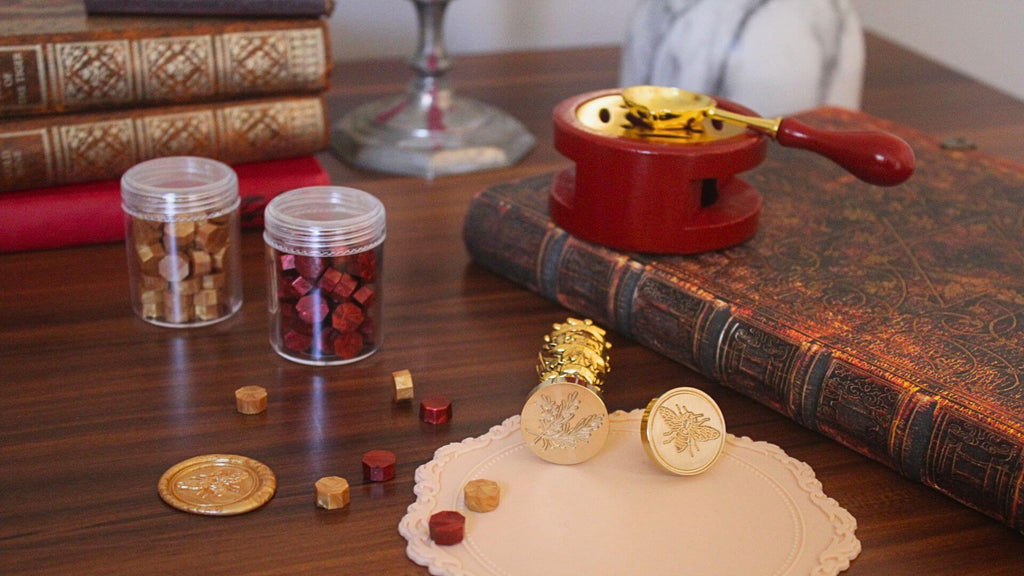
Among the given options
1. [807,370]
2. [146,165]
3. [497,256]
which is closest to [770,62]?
[497,256]

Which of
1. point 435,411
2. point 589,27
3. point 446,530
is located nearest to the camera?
point 446,530

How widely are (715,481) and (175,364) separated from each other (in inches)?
16.1

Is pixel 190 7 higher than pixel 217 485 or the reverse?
higher

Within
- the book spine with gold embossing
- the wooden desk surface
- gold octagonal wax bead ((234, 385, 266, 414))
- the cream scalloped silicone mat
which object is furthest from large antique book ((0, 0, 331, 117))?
the cream scalloped silicone mat

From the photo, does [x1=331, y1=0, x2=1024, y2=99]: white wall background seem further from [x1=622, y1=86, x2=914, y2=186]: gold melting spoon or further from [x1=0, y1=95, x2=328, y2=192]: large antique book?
[x1=622, y1=86, x2=914, y2=186]: gold melting spoon

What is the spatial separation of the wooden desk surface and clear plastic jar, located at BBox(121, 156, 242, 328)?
0.07 ft

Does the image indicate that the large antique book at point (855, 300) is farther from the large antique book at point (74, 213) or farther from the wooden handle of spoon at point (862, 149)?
the large antique book at point (74, 213)

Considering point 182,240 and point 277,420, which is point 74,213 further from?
point 277,420

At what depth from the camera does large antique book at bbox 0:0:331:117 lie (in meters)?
1.00

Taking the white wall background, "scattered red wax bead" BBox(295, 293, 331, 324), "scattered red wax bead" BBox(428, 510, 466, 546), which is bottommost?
"scattered red wax bead" BBox(428, 510, 466, 546)

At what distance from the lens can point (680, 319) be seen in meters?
0.87

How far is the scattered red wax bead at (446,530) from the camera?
26.2 inches

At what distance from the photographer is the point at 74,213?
1.03m

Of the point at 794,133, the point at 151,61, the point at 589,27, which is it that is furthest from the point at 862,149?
the point at 589,27
